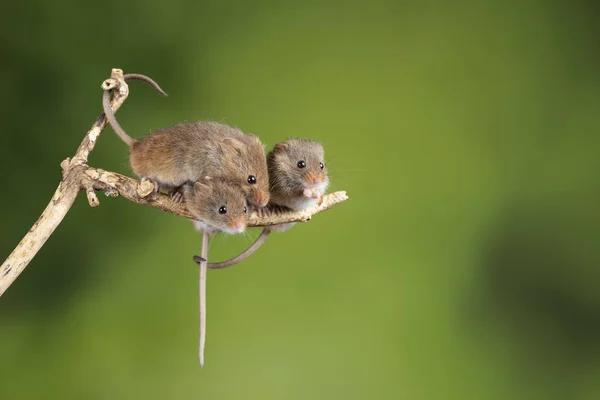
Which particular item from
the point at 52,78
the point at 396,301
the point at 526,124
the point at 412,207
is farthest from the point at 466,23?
the point at 52,78

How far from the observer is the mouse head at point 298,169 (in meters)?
1.81

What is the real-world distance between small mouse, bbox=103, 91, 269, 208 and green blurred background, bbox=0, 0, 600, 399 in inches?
37.0

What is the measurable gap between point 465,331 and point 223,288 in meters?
1.06

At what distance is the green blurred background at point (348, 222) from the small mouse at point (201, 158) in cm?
94

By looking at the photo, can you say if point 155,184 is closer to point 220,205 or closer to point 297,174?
point 220,205

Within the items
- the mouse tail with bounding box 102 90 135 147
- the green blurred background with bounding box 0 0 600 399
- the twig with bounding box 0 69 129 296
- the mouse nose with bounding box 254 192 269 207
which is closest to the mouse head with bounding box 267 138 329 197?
the mouse nose with bounding box 254 192 269 207

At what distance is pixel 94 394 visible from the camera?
283 centimetres

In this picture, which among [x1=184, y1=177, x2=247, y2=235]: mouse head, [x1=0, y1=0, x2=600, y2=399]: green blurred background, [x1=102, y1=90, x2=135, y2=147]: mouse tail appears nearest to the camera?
[x1=184, y1=177, x2=247, y2=235]: mouse head

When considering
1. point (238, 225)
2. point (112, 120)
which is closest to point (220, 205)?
point (238, 225)

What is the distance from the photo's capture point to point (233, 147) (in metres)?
1.74

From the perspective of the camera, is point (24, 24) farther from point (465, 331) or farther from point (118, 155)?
point (465, 331)

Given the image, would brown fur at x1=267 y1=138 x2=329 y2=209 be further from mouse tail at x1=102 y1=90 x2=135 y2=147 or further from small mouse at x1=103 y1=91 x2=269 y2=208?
mouse tail at x1=102 y1=90 x2=135 y2=147

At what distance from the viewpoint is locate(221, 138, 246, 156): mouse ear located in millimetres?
1737

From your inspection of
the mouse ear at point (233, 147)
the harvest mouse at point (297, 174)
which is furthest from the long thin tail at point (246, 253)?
the mouse ear at point (233, 147)
